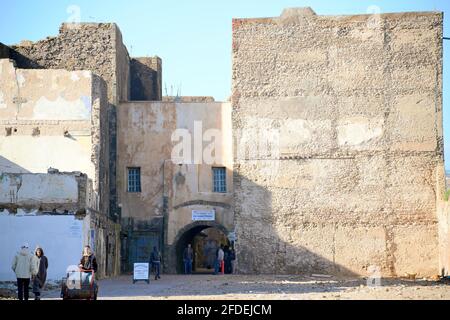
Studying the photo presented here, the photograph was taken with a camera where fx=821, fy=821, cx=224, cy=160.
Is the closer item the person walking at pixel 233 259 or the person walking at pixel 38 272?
the person walking at pixel 38 272

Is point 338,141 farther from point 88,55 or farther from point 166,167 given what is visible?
point 88,55

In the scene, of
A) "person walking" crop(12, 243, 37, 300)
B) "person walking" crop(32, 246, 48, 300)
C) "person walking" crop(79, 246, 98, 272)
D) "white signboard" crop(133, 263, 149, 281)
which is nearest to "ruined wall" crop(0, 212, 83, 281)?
"white signboard" crop(133, 263, 149, 281)

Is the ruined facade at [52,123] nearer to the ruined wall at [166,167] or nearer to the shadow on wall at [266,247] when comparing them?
the ruined wall at [166,167]

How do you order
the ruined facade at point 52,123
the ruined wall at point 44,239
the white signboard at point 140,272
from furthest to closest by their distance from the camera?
the ruined facade at point 52,123 < the white signboard at point 140,272 < the ruined wall at point 44,239

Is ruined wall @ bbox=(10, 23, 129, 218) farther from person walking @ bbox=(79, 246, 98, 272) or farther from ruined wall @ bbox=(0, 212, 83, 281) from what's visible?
person walking @ bbox=(79, 246, 98, 272)

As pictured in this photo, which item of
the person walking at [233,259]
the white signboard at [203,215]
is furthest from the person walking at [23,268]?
the white signboard at [203,215]

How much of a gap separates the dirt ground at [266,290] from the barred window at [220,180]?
17.5 feet

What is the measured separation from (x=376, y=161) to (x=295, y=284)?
7.48m

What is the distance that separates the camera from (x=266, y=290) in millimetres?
21422

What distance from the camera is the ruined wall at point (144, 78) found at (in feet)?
117

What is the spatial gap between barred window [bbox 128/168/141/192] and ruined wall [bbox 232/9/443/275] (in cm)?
425

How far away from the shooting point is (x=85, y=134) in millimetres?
29812

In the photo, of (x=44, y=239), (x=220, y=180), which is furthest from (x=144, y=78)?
(x=44, y=239)
